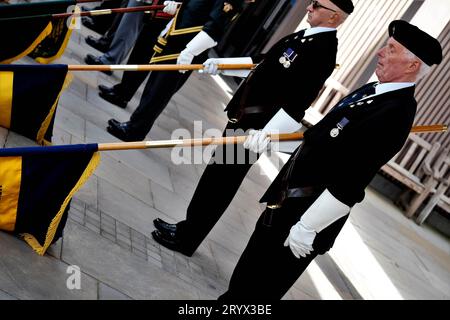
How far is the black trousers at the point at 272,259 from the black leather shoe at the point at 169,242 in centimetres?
100

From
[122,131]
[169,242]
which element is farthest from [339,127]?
[122,131]

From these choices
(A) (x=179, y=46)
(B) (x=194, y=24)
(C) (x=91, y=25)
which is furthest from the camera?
(C) (x=91, y=25)

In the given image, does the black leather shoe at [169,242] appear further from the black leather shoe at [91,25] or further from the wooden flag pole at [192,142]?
the black leather shoe at [91,25]

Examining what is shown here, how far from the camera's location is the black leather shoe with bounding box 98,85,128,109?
6.54 metres

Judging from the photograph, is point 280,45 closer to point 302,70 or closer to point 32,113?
point 302,70

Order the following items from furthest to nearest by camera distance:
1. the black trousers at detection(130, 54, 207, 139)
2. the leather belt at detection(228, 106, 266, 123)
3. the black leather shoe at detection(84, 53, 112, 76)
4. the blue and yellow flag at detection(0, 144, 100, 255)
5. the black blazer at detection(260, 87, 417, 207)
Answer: the black leather shoe at detection(84, 53, 112, 76), the black trousers at detection(130, 54, 207, 139), the leather belt at detection(228, 106, 266, 123), the blue and yellow flag at detection(0, 144, 100, 255), the black blazer at detection(260, 87, 417, 207)

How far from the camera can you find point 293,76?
11.9ft

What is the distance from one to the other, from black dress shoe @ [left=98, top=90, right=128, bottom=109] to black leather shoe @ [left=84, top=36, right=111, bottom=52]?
1.85 metres

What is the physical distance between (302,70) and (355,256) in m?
3.69

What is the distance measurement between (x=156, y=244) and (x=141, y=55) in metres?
2.79

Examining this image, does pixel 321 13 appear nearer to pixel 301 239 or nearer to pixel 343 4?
pixel 343 4

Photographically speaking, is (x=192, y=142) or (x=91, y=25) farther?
(x=91, y=25)

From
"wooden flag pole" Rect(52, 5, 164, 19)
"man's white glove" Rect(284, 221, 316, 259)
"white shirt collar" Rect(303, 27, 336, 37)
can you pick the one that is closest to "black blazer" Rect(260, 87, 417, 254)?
"man's white glove" Rect(284, 221, 316, 259)

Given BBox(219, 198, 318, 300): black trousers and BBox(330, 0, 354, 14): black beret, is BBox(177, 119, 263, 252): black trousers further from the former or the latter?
BBox(330, 0, 354, 14): black beret
